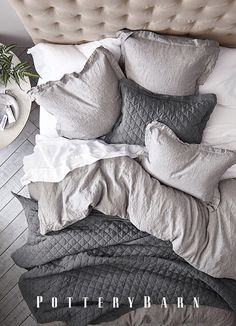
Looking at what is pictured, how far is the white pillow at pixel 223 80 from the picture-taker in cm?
138

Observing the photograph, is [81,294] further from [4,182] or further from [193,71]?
[193,71]

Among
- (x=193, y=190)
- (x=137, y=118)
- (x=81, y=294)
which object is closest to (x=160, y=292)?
(x=81, y=294)

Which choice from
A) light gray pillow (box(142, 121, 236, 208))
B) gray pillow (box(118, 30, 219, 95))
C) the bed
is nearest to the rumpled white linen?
the bed

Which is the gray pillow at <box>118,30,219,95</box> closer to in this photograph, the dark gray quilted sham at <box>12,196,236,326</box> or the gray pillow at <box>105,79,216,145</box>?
the gray pillow at <box>105,79,216,145</box>

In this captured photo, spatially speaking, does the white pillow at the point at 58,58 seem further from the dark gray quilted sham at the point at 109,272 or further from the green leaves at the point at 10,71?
the dark gray quilted sham at the point at 109,272

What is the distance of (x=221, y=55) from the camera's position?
140 centimetres

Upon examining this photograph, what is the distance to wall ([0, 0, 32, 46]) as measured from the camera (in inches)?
59.1

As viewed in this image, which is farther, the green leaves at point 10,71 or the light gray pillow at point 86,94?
the green leaves at point 10,71

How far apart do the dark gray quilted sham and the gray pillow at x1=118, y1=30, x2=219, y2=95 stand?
0.54 meters

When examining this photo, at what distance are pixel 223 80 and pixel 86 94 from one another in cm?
53

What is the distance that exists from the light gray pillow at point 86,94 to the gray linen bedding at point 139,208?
0.57ft

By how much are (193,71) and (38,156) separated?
0.66 metres

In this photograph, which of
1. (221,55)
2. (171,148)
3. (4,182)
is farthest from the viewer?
(4,182)

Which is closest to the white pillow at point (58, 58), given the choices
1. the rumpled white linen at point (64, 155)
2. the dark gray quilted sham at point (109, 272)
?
the rumpled white linen at point (64, 155)
